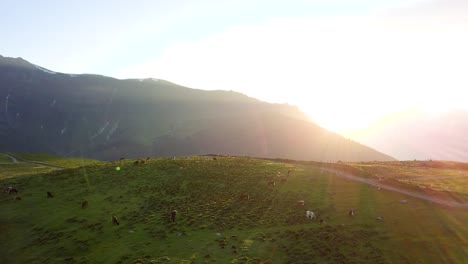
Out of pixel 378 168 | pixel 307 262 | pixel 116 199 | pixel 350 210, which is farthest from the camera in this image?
pixel 378 168

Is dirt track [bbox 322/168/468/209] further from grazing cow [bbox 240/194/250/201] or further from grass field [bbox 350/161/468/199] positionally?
grazing cow [bbox 240/194/250/201]

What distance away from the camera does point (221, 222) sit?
147ft

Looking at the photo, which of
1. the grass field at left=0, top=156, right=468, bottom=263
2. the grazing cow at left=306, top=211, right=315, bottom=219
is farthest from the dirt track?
the grazing cow at left=306, top=211, right=315, bottom=219

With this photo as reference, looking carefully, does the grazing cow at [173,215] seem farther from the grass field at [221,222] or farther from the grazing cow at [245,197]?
the grazing cow at [245,197]

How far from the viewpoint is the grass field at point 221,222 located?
119 ft

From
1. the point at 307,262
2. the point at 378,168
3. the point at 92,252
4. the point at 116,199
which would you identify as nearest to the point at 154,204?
the point at 116,199

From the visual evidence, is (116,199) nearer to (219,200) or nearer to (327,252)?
(219,200)

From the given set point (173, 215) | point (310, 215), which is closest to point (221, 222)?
point (173, 215)

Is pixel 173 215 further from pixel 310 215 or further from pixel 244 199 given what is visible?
pixel 310 215

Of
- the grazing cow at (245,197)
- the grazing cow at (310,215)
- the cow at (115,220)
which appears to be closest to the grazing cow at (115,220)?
the cow at (115,220)

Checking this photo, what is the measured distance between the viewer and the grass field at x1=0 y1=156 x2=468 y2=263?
119 ft

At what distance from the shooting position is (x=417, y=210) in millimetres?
42344

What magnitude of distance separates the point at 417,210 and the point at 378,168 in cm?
3895

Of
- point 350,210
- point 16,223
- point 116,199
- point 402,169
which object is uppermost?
point 402,169
